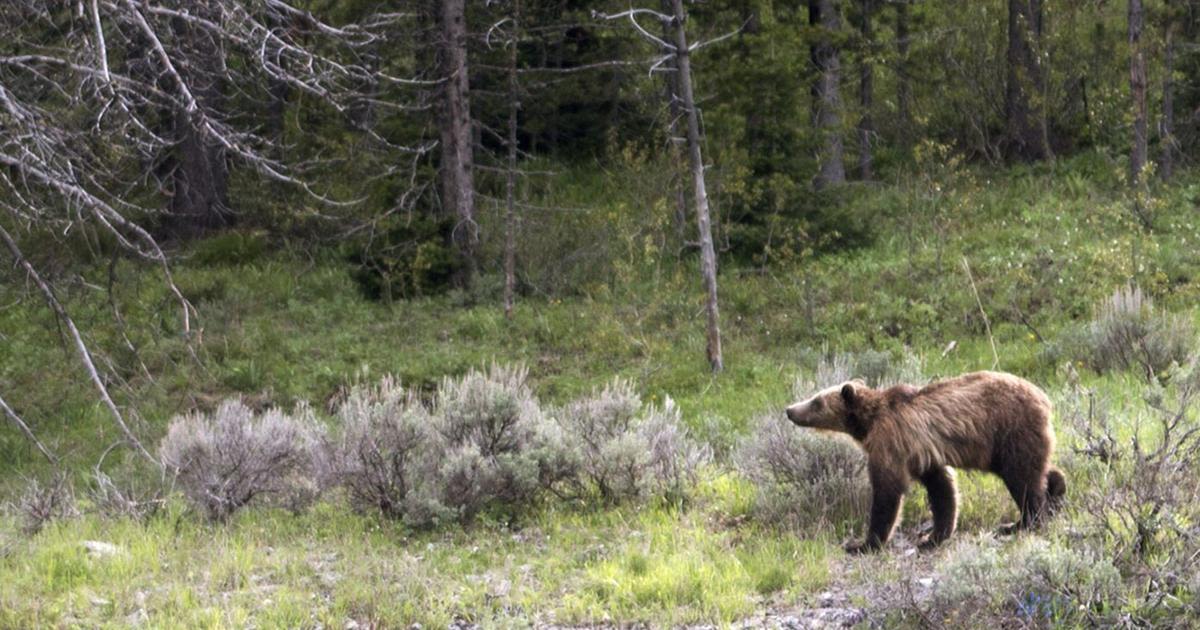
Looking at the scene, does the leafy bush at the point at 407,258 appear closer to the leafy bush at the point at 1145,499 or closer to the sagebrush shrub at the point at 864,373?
the sagebrush shrub at the point at 864,373

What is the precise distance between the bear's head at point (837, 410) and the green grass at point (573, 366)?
0.63 metres

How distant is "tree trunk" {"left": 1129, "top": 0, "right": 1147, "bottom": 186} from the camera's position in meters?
20.8

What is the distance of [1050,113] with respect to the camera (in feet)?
81.3

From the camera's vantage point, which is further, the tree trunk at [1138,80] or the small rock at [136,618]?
the tree trunk at [1138,80]

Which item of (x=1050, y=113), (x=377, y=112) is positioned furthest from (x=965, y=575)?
(x=1050, y=113)

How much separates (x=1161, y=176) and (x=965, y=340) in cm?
757

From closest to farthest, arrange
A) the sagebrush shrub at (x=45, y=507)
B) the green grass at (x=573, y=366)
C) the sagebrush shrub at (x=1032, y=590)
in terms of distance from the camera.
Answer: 1. the sagebrush shrub at (x=1032, y=590)
2. the green grass at (x=573, y=366)
3. the sagebrush shrub at (x=45, y=507)

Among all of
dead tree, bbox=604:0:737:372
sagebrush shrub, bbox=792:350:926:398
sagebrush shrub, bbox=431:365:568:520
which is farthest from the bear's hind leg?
dead tree, bbox=604:0:737:372

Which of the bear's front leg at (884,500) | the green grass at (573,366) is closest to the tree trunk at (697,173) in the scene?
the green grass at (573,366)

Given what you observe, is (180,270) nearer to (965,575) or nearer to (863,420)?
(863,420)

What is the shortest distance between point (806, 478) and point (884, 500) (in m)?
1.17

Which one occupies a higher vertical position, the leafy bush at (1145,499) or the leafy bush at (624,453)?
the leafy bush at (1145,499)

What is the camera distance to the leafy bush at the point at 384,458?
30.0ft

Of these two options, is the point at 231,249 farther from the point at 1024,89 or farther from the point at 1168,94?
the point at 1168,94
